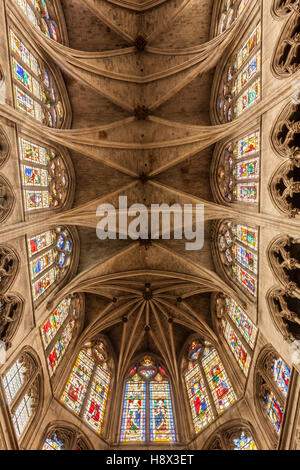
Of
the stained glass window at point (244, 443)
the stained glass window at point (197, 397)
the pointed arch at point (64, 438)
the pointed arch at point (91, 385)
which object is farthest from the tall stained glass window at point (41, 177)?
the stained glass window at point (244, 443)

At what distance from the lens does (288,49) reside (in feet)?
23.8

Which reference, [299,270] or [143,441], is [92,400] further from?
[299,270]

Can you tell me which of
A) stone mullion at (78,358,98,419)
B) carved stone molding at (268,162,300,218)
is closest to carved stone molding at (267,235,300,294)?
carved stone molding at (268,162,300,218)

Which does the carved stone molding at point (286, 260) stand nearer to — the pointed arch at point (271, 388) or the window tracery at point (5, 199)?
the pointed arch at point (271, 388)

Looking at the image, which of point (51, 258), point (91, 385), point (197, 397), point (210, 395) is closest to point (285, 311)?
point (210, 395)

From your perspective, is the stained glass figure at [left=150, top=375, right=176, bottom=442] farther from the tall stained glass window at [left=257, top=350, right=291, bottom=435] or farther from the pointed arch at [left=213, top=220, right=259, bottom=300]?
the pointed arch at [left=213, top=220, right=259, bottom=300]

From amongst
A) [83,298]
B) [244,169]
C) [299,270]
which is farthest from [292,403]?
[83,298]

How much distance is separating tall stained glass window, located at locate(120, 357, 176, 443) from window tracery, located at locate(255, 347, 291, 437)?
13.6 feet

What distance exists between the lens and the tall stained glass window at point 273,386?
8055 mm

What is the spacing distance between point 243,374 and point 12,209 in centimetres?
1019

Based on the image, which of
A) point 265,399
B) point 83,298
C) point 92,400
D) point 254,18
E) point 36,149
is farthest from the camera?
point 83,298

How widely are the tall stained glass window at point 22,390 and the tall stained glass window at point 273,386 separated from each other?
7.63m

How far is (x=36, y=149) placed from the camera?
981cm

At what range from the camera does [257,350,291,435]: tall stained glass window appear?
8055mm
